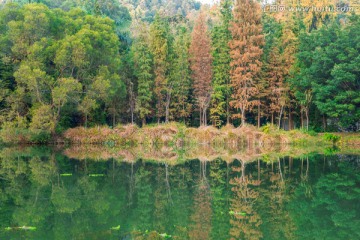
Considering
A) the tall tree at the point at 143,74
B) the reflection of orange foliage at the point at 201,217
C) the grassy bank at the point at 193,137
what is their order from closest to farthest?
1. the reflection of orange foliage at the point at 201,217
2. the grassy bank at the point at 193,137
3. the tall tree at the point at 143,74

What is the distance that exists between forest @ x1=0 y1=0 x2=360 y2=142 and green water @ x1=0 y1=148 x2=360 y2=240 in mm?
13033

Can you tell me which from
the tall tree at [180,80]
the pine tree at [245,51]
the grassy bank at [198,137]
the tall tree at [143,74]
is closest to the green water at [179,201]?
the grassy bank at [198,137]

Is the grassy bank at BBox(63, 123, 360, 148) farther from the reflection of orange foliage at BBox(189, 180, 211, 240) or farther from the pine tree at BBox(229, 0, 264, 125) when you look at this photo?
the reflection of orange foliage at BBox(189, 180, 211, 240)

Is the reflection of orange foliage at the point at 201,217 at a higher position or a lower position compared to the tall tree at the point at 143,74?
lower

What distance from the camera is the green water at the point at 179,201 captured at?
30.1ft

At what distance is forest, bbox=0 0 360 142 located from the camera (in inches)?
1250

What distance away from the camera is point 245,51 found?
120 ft

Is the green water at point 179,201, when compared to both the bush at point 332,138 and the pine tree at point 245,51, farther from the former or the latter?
the pine tree at point 245,51

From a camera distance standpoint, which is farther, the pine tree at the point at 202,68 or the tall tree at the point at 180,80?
the tall tree at the point at 180,80

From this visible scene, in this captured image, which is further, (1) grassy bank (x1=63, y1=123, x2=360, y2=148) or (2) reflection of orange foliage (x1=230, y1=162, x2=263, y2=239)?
(1) grassy bank (x1=63, y1=123, x2=360, y2=148)

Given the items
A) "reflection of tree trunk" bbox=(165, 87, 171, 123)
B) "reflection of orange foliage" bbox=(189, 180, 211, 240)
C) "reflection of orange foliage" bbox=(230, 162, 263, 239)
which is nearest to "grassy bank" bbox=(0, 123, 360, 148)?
"reflection of tree trunk" bbox=(165, 87, 171, 123)

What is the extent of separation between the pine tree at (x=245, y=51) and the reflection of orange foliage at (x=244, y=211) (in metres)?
21.1

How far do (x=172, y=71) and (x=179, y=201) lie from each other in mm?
27086

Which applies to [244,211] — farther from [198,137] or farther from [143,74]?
[143,74]
